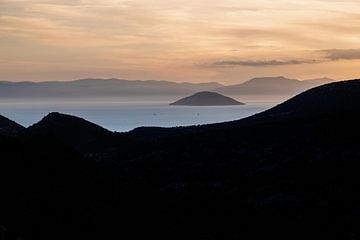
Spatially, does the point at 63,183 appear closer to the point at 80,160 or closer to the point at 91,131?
the point at 80,160

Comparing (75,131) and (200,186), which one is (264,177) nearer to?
(200,186)

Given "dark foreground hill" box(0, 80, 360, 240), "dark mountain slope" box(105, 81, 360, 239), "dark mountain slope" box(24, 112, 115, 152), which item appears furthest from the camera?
"dark mountain slope" box(24, 112, 115, 152)

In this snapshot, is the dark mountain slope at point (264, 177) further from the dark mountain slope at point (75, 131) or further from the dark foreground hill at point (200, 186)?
the dark mountain slope at point (75, 131)

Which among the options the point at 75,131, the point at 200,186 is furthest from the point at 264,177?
the point at 75,131

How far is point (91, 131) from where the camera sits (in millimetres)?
175000

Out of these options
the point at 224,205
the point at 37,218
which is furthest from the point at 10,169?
the point at 224,205

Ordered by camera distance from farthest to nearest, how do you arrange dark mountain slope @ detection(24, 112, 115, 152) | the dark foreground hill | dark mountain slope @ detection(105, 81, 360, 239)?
dark mountain slope @ detection(24, 112, 115, 152)
dark mountain slope @ detection(105, 81, 360, 239)
the dark foreground hill

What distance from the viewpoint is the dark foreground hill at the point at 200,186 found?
46156 mm

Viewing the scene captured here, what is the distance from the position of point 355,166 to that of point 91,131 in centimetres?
10061

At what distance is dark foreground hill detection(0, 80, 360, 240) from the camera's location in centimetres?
4616

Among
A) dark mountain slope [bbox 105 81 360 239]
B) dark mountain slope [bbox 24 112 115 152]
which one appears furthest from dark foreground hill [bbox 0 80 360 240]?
dark mountain slope [bbox 24 112 115 152]

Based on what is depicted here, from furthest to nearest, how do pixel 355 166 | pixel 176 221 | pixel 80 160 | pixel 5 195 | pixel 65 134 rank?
pixel 65 134 → pixel 355 166 → pixel 80 160 → pixel 176 221 → pixel 5 195

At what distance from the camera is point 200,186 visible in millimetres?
96062

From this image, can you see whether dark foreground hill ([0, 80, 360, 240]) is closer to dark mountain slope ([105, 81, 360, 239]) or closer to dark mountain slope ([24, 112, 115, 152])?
dark mountain slope ([105, 81, 360, 239])
